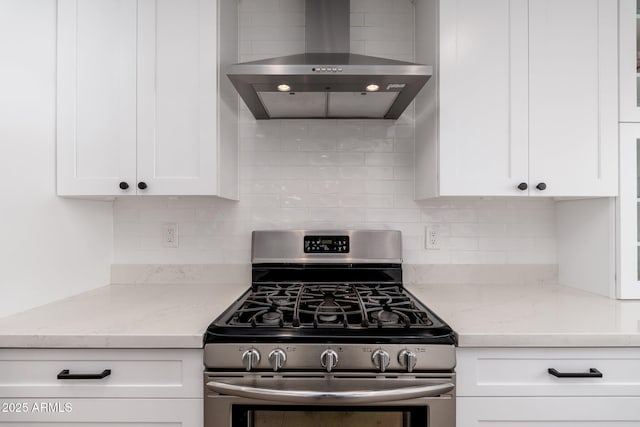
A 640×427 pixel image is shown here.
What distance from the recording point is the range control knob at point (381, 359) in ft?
3.74

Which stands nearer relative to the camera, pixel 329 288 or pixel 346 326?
pixel 346 326

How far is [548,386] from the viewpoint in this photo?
47.4 inches

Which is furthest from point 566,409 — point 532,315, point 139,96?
point 139,96

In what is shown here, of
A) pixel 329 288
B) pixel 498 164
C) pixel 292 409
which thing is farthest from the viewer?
pixel 329 288

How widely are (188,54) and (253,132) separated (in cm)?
51

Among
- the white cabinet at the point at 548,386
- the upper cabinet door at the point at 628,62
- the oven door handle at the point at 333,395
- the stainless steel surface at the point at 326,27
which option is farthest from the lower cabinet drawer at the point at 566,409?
the stainless steel surface at the point at 326,27

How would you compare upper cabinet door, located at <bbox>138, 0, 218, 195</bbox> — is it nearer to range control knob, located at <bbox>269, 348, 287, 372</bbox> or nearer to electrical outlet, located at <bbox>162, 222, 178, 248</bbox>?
electrical outlet, located at <bbox>162, 222, 178, 248</bbox>

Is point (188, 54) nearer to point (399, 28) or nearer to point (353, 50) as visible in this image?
point (353, 50)

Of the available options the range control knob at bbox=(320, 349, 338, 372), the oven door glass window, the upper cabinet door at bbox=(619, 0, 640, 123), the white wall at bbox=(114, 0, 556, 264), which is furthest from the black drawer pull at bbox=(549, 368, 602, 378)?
the upper cabinet door at bbox=(619, 0, 640, 123)

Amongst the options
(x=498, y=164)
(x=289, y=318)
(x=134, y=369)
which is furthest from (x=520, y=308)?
(x=134, y=369)

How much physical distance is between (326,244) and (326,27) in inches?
41.9

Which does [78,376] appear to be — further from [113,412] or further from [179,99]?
[179,99]

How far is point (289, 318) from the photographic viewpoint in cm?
135

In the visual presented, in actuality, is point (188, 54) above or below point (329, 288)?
above
